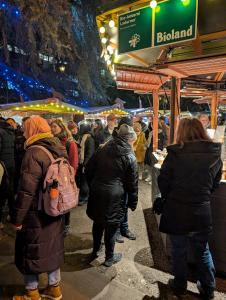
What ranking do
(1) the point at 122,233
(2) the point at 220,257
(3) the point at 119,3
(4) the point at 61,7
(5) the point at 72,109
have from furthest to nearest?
(5) the point at 72,109 < (4) the point at 61,7 < (1) the point at 122,233 < (3) the point at 119,3 < (2) the point at 220,257

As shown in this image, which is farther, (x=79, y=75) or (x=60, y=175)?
(x=79, y=75)

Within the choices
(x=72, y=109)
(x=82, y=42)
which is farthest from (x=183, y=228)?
(x=82, y=42)

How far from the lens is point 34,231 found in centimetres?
286

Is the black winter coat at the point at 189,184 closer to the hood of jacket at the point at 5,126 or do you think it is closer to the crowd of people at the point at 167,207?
the crowd of people at the point at 167,207

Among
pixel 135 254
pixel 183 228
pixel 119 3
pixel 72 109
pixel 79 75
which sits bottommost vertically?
pixel 135 254

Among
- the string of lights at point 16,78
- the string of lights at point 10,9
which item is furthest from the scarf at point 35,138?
the string of lights at point 16,78

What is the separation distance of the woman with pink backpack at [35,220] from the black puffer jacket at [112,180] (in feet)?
2.72

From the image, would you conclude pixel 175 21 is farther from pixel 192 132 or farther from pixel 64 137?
pixel 64 137

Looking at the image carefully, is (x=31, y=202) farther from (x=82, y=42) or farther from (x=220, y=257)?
(x=82, y=42)

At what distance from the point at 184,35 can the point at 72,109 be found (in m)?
10.4

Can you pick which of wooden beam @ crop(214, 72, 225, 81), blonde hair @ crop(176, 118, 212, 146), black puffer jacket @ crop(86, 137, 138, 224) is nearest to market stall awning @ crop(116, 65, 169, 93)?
wooden beam @ crop(214, 72, 225, 81)

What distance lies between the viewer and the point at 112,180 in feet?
12.4

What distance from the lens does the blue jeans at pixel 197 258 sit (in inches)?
122

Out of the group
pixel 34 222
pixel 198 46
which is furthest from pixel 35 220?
pixel 198 46
